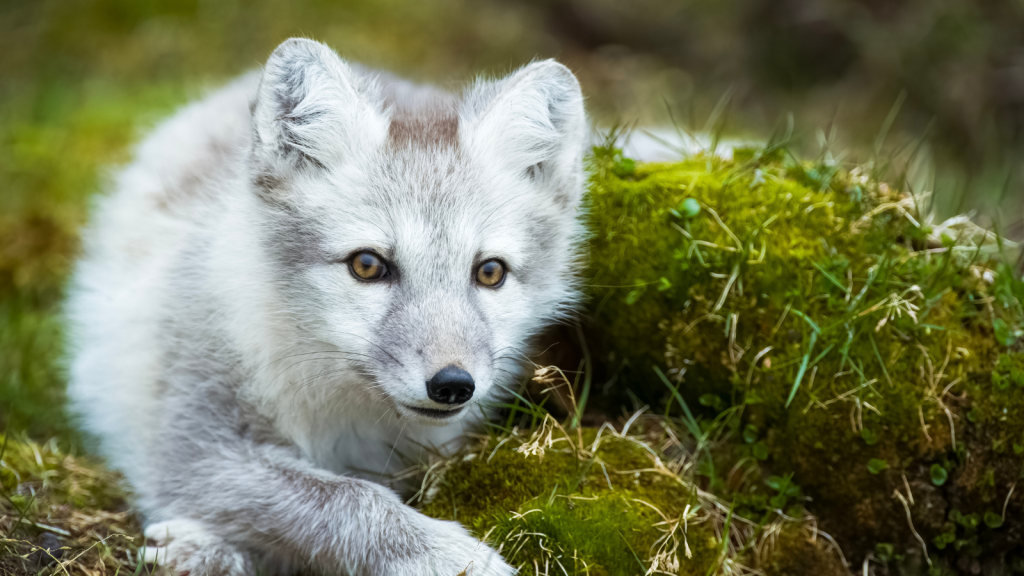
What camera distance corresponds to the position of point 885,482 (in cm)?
350

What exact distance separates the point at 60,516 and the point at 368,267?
183 cm

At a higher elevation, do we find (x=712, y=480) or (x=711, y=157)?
(x=711, y=157)

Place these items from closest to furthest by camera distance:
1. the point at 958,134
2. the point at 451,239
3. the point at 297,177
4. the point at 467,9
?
the point at 451,239
the point at 297,177
the point at 958,134
the point at 467,9

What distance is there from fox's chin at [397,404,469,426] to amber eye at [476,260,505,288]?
0.55 m

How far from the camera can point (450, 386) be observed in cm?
287

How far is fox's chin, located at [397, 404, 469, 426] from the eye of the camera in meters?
3.03

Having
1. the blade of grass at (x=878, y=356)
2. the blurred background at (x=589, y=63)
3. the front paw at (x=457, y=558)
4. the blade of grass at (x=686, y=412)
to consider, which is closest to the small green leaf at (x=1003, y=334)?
the blade of grass at (x=878, y=356)

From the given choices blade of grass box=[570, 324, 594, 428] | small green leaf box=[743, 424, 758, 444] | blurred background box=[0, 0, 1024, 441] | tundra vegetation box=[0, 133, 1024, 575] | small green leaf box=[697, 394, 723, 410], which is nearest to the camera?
tundra vegetation box=[0, 133, 1024, 575]

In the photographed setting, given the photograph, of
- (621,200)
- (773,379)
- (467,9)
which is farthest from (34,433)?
(467,9)

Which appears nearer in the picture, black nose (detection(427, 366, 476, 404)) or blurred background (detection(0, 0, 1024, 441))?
black nose (detection(427, 366, 476, 404))

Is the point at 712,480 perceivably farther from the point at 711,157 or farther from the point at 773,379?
the point at 711,157

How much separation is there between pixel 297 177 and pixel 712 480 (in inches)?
90.2

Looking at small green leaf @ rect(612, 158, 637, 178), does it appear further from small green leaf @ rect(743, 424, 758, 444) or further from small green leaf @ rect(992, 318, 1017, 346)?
small green leaf @ rect(992, 318, 1017, 346)

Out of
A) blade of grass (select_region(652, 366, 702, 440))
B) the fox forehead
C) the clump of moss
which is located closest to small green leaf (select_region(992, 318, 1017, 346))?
blade of grass (select_region(652, 366, 702, 440))
